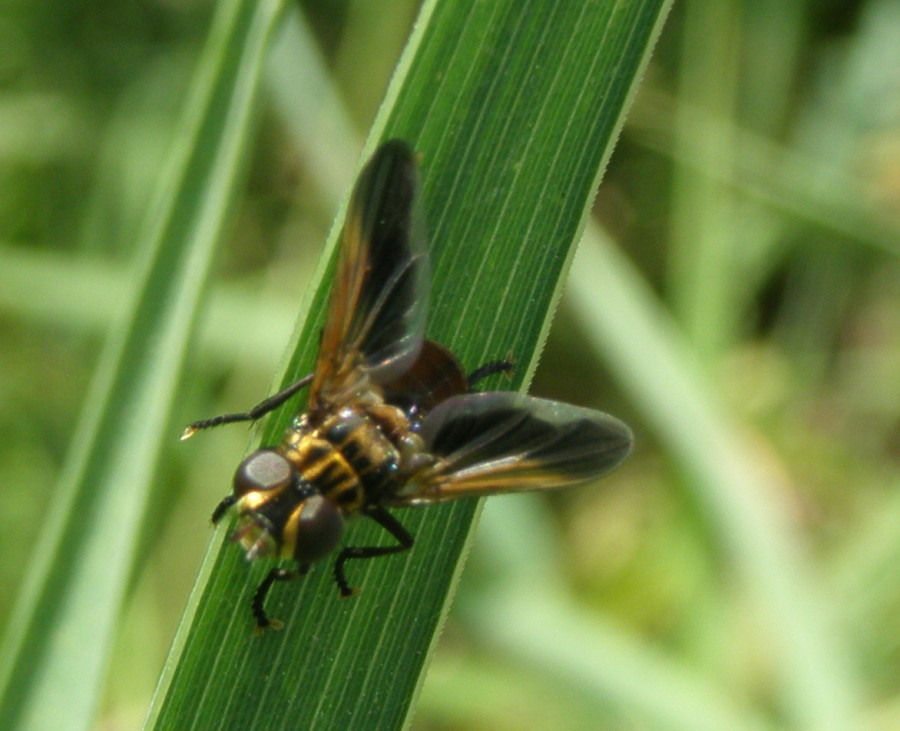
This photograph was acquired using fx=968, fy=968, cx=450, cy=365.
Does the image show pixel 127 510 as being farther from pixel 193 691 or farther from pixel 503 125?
pixel 503 125

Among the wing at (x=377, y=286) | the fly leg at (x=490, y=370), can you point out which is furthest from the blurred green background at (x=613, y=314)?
the fly leg at (x=490, y=370)

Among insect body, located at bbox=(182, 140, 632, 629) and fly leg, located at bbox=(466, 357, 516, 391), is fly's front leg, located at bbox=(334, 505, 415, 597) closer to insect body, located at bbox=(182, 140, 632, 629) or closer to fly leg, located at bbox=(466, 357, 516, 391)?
insect body, located at bbox=(182, 140, 632, 629)

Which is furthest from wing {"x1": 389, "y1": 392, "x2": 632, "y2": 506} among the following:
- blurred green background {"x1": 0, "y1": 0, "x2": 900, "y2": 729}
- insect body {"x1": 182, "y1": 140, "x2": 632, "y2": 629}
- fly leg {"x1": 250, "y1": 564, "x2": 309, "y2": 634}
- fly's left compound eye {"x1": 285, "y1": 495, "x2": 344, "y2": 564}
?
blurred green background {"x1": 0, "y1": 0, "x2": 900, "y2": 729}

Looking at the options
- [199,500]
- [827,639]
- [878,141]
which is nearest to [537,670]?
[827,639]

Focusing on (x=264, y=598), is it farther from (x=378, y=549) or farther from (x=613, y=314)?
(x=613, y=314)

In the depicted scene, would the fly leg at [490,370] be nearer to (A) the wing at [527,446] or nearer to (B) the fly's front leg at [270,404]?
(A) the wing at [527,446]
